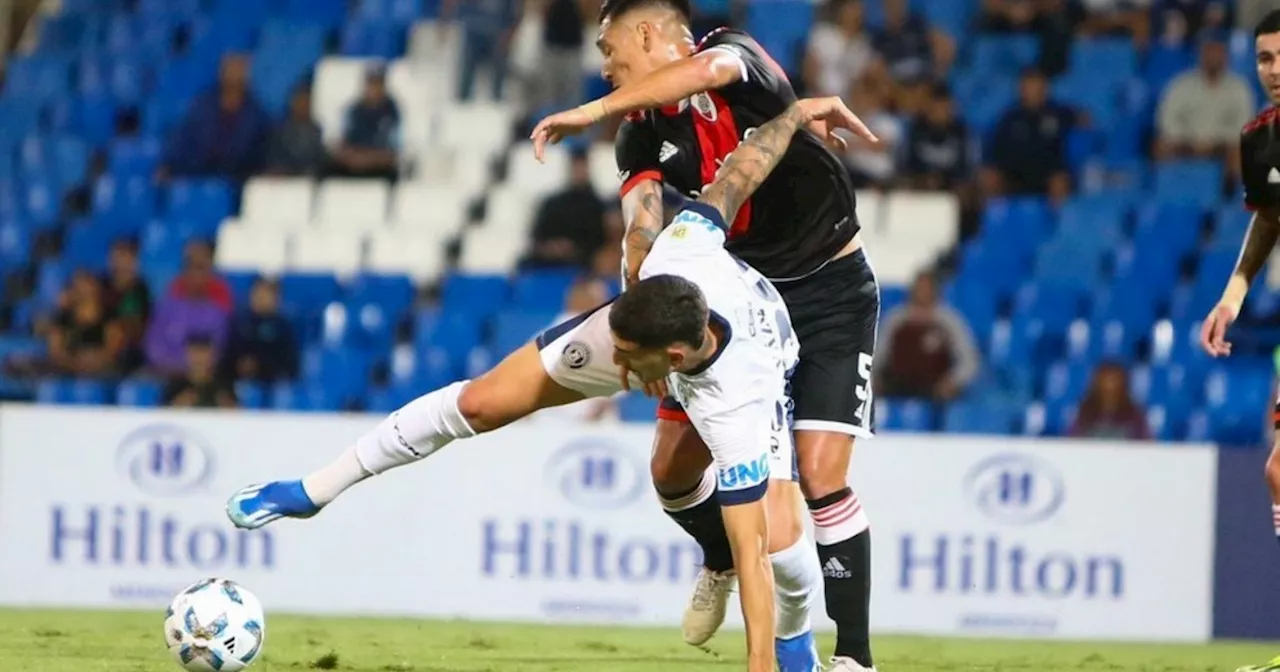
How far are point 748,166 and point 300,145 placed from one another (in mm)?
9782

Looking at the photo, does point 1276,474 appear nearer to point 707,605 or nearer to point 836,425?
point 836,425

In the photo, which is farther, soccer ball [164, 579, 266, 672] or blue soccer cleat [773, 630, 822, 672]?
soccer ball [164, 579, 266, 672]

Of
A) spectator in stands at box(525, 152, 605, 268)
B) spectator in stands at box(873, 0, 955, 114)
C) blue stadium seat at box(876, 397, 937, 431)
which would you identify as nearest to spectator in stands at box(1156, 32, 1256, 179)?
spectator in stands at box(873, 0, 955, 114)

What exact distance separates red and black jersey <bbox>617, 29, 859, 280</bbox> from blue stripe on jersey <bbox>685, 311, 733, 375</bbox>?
3.52 ft

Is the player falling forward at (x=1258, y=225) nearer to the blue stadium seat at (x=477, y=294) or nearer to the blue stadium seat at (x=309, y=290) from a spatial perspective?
the blue stadium seat at (x=477, y=294)

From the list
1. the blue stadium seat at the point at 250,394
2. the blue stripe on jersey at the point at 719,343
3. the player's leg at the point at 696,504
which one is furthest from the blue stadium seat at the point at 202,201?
the blue stripe on jersey at the point at 719,343

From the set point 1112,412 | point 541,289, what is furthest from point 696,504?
point 541,289

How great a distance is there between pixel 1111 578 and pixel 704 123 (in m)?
5.28

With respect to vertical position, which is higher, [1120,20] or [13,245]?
[1120,20]

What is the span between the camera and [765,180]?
727cm

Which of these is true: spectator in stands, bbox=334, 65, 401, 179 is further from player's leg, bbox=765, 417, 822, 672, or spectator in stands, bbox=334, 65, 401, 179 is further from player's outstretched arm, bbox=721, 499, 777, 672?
player's outstretched arm, bbox=721, 499, 777, 672

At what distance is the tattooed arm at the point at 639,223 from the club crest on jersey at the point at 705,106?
36 cm

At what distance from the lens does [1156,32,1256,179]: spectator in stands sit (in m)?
15.4

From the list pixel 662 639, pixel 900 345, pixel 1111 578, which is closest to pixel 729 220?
pixel 662 639
